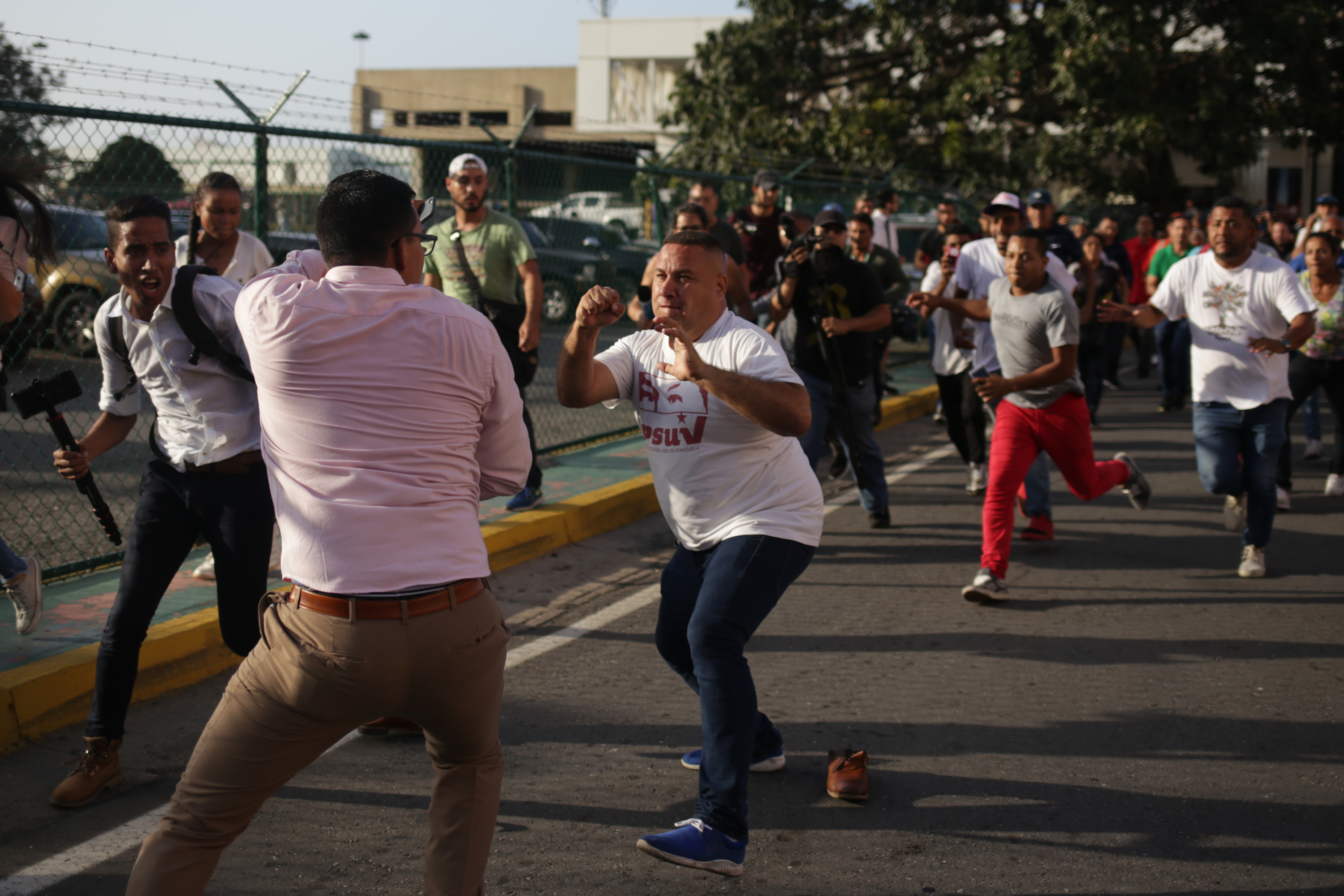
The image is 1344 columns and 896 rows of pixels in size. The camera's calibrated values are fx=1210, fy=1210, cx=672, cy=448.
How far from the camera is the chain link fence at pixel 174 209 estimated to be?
6094 mm

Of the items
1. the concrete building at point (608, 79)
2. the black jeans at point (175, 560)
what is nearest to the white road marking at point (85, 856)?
the black jeans at point (175, 560)

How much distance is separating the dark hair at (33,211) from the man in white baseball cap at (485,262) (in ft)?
8.20

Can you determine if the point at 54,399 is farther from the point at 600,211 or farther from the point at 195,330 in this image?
the point at 600,211

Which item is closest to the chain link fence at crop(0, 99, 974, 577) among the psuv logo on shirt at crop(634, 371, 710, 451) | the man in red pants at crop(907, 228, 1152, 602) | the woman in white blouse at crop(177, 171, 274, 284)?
the woman in white blouse at crop(177, 171, 274, 284)

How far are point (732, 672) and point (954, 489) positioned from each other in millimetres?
5799

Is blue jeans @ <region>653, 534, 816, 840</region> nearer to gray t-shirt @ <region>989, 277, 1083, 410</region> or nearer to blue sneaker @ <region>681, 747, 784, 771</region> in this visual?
blue sneaker @ <region>681, 747, 784, 771</region>

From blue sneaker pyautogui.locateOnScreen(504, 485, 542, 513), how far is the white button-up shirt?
326 cm

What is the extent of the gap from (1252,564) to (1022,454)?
153cm

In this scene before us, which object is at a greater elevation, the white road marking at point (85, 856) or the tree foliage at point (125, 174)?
the tree foliage at point (125, 174)

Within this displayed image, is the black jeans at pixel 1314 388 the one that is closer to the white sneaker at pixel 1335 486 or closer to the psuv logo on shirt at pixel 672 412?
the white sneaker at pixel 1335 486

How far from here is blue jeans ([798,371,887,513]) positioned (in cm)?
727

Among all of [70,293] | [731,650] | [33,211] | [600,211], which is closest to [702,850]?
[731,650]

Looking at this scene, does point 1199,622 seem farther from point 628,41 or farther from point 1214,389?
point 628,41

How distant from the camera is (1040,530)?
7203 mm
